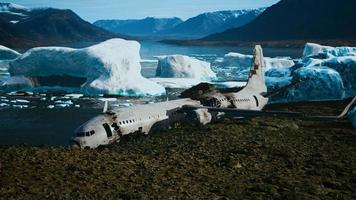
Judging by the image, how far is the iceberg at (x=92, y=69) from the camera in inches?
2923

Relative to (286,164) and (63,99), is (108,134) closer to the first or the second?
(286,164)

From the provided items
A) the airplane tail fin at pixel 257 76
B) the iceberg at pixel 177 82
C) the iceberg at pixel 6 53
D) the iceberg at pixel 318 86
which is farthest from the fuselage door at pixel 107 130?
the iceberg at pixel 6 53

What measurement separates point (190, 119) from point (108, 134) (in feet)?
36.3

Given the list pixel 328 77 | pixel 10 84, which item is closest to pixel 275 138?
pixel 328 77

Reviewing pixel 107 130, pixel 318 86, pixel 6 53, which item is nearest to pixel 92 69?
pixel 318 86

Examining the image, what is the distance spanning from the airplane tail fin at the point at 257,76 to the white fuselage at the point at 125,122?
587 inches

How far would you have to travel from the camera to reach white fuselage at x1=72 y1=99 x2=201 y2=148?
30016 mm

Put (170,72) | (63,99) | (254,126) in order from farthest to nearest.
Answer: (170,72) → (63,99) → (254,126)

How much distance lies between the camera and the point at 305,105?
192 ft

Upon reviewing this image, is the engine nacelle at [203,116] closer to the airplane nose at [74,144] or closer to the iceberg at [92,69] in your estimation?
the airplane nose at [74,144]

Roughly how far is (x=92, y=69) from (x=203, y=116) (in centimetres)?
3969

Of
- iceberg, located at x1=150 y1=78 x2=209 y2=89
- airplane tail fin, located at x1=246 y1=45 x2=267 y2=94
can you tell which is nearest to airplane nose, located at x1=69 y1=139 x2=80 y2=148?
airplane tail fin, located at x1=246 y1=45 x2=267 y2=94

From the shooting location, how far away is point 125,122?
32.9 metres

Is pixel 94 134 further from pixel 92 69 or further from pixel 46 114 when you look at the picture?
pixel 92 69
